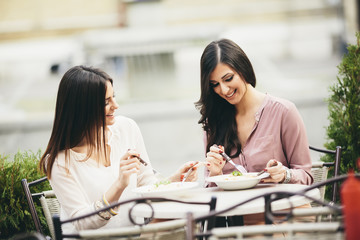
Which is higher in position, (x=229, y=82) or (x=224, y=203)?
(x=229, y=82)

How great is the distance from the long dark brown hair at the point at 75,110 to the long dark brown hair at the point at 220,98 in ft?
1.95

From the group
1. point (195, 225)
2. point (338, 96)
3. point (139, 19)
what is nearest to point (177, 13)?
point (139, 19)

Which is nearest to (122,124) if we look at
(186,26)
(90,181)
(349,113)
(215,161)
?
(90,181)

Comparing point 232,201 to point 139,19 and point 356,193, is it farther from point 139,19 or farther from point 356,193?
point 139,19

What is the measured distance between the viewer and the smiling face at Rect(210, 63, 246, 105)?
303cm

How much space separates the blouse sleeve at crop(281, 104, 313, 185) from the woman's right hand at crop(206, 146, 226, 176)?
0.34 m

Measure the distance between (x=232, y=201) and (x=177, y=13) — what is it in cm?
2452

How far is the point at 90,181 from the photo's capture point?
9.09 ft

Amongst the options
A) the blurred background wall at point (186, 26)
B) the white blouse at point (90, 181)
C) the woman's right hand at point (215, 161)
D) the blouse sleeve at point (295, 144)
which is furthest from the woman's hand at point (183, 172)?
the blurred background wall at point (186, 26)

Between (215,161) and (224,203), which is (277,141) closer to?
(215,161)

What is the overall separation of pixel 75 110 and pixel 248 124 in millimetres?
943

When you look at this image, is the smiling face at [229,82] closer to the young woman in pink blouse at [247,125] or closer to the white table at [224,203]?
the young woman in pink blouse at [247,125]

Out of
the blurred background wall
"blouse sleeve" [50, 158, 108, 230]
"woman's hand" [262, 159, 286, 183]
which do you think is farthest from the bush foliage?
the blurred background wall

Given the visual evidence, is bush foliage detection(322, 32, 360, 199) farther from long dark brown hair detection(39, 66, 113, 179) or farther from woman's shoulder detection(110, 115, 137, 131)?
long dark brown hair detection(39, 66, 113, 179)
